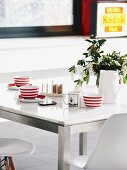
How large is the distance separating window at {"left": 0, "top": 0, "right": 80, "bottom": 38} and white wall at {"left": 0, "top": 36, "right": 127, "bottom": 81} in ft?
0.92

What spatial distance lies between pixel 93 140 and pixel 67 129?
2407mm

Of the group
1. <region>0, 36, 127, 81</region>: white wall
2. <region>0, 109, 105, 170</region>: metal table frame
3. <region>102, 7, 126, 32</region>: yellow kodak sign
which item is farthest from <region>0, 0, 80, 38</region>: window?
<region>0, 109, 105, 170</region>: metal table frame

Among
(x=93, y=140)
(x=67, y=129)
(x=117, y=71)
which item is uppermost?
(x=117, y=71)

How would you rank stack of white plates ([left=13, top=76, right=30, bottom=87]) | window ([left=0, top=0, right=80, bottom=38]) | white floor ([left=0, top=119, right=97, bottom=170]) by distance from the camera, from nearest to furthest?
stack of white plates ([left=13, top=76, right=30, bottom=87]) → white floor ([left=0, top=119, right=97, bottom=170]) → window ([left=0, top=0, right=80, bottom=38])

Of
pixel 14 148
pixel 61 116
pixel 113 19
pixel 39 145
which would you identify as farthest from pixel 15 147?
pixel 113 19

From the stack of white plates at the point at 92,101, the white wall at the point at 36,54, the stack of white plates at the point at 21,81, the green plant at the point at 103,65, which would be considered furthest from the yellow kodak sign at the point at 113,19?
the stack of white plates at the point at 92,101

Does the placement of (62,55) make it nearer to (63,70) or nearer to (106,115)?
(63,70)

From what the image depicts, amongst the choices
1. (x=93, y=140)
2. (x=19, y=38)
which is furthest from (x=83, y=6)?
(x=93, y=140)

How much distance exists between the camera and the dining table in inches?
113

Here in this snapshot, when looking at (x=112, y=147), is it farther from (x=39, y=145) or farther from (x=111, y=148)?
(x=39, y=145)

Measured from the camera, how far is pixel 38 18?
280 inches

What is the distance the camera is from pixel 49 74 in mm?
6430

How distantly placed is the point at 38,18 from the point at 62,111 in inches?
162

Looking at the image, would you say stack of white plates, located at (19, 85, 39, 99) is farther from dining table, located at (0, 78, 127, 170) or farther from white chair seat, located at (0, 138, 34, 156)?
white chair seat, located at (0, 138, 34, 156)
